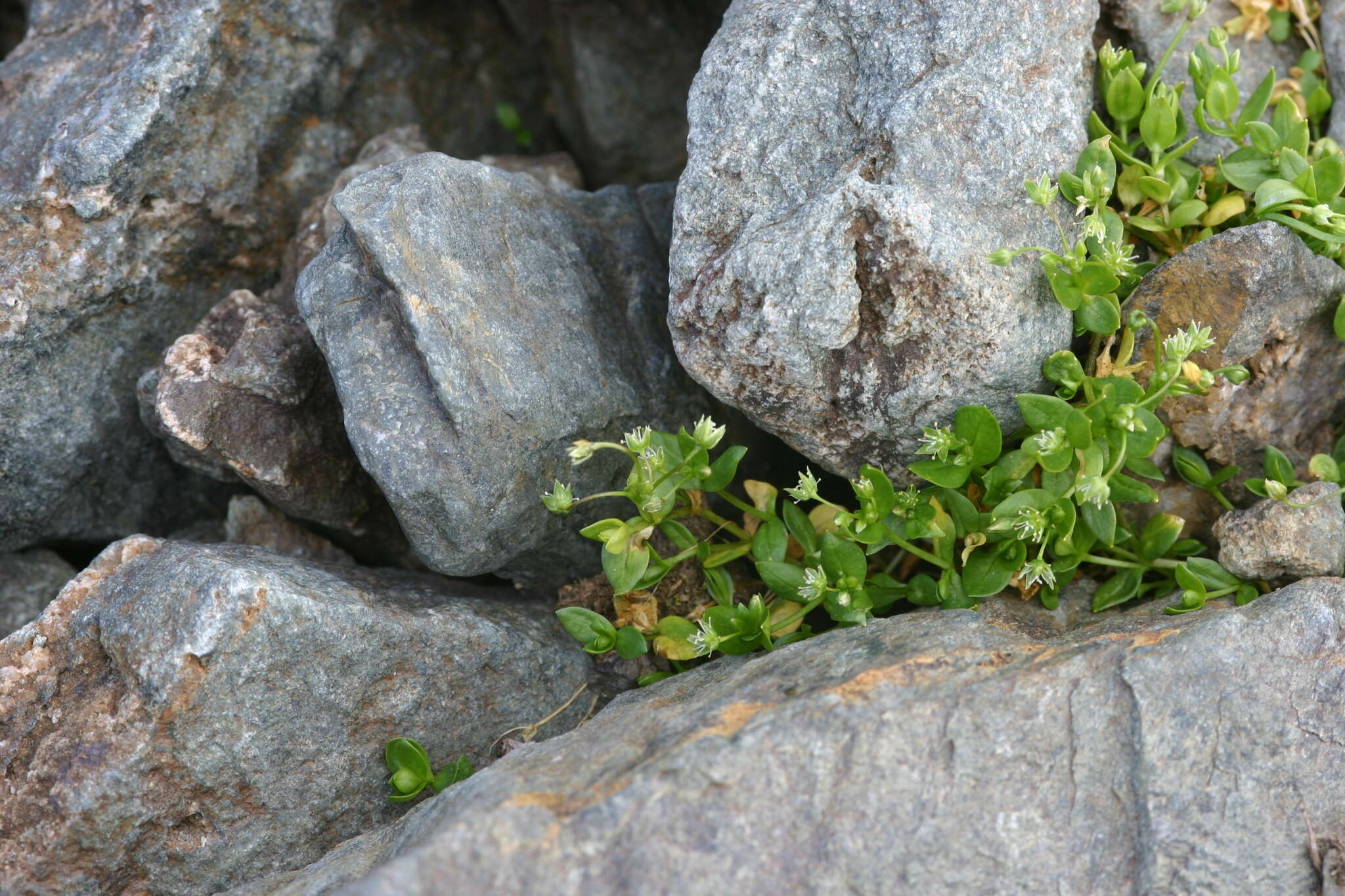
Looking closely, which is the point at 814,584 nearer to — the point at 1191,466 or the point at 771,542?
the point at 771,542

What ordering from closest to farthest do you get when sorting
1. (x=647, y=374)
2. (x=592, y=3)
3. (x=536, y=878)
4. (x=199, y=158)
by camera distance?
(x=536, y=878) < (x=647, y=374) < (x=199, y=158) < (x=592, y=3)

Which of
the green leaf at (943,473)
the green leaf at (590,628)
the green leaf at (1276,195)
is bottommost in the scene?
the green leaf at (590,628)

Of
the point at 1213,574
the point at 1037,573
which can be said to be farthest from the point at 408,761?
the point at 1213,574

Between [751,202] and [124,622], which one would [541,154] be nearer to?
[751,202]

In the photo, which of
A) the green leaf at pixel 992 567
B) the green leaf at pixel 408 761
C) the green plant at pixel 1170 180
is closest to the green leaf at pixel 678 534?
the green leaf at pixel 992 567

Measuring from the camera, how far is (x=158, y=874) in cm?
327

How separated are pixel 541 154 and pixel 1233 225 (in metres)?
3.23

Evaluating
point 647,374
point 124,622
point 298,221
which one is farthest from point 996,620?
point 298,221

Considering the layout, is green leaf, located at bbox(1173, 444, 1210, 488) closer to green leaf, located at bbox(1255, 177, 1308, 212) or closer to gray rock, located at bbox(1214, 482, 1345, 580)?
gray rock, located at bbox(1214, 482, 1345, 580)

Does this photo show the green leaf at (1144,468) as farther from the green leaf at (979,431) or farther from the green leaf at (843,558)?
the green leaf at (843,558)

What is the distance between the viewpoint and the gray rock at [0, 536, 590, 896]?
314 centimetres

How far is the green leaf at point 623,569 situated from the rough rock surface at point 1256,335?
1.79 metres

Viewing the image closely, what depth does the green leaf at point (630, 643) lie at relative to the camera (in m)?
3.53

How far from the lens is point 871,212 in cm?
312
